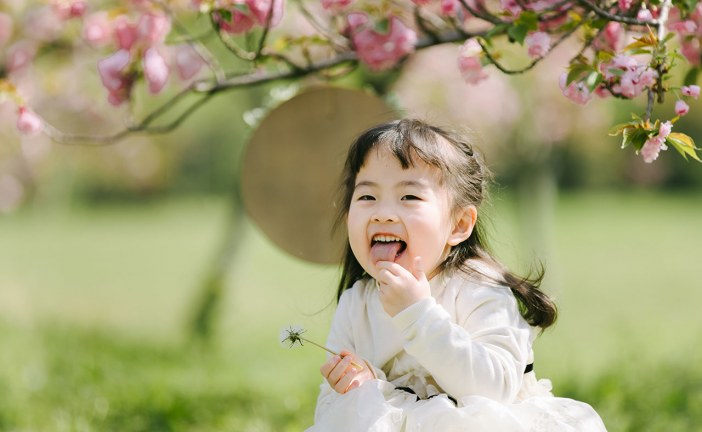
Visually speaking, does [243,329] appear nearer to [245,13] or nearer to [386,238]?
[245,13]

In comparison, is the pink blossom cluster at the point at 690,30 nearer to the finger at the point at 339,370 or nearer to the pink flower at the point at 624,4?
the pink flower at the point at 624,4

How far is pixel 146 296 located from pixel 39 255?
163 inches

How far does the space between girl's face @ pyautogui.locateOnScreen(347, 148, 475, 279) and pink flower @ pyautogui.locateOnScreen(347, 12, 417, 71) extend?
0.90m

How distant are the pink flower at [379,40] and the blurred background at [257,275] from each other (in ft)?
1.33

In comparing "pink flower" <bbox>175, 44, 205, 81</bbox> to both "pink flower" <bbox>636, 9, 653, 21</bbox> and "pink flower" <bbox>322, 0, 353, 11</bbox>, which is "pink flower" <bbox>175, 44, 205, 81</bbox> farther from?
"pink flower" <bbox>636, 9, 653, 21</bbox>

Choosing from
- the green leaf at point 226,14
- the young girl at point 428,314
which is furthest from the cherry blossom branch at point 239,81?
the young girl at point 428,314

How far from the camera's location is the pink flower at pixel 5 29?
488cm

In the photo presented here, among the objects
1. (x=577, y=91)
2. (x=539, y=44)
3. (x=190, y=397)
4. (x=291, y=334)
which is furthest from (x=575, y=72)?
(x=190, y=397)

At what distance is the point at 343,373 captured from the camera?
208cm

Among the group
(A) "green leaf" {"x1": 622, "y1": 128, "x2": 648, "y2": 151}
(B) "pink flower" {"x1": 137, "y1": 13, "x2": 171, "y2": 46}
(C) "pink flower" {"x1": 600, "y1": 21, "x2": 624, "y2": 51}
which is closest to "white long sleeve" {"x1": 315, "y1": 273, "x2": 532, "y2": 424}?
(A) "green leaf" {"x1": 622, "y1": 128, "x2": 648, "y2": 151}

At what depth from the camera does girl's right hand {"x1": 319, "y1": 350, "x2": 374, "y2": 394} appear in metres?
2.07

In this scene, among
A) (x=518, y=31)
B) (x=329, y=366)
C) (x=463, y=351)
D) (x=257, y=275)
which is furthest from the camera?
(x=257, y=275)

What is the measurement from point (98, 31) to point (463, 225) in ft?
5.90

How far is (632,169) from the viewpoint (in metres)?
20.7
